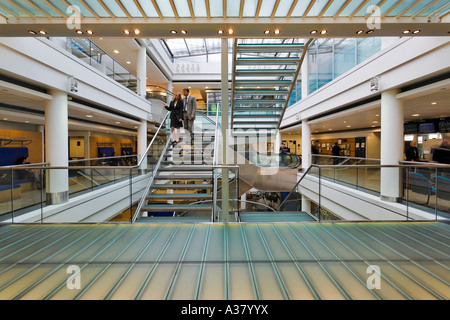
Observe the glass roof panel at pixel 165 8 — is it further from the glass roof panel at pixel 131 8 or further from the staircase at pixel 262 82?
the staircase at pixel 262 82

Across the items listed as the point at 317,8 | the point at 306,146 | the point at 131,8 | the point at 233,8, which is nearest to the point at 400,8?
the point at 317,8

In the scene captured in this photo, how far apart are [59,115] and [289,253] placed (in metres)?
6.78

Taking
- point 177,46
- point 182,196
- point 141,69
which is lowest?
point 182,196

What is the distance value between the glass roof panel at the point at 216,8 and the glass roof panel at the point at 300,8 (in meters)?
1.02

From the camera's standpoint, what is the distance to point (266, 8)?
3061mm

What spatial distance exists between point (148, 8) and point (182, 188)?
3.72 m

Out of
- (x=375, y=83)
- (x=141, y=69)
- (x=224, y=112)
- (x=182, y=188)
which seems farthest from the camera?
(x=141, y=69)

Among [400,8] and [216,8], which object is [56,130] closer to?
[216,8]

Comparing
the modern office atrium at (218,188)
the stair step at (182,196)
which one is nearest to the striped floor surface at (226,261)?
the modern office atrium at (218,188)

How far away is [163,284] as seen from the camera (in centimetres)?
202

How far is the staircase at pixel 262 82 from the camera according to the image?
5.80 meters

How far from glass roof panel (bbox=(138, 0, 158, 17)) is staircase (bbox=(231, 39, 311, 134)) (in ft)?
7.90

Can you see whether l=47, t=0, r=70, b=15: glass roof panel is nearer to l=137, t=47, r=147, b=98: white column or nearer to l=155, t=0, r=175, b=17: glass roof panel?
l=155, t=0, r=175, b=17: glass roof panel
